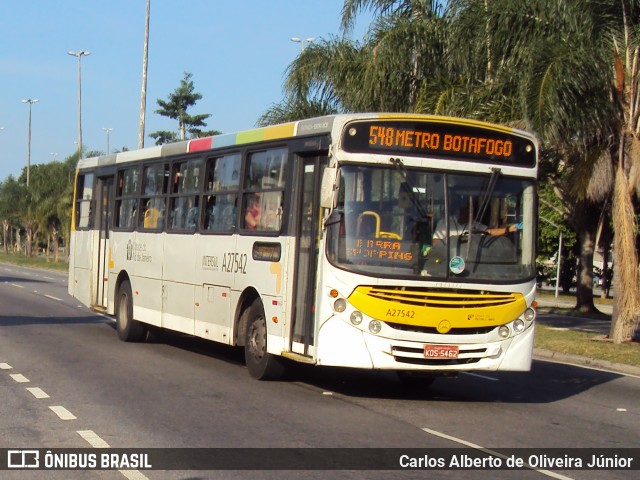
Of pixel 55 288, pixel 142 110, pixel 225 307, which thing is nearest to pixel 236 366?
pixel 225 307

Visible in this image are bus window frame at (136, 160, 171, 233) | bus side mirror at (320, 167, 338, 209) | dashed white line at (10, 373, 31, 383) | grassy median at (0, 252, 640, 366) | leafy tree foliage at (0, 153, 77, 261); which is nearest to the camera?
bus side mirror at (320, 167, 338, 209)

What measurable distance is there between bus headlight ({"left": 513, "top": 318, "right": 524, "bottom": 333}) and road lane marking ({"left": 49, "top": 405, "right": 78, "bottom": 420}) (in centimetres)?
500

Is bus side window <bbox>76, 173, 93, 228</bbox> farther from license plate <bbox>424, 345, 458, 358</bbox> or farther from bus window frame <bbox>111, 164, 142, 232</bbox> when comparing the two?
license plate <bbox>424, 345, 458, 358</bbox>

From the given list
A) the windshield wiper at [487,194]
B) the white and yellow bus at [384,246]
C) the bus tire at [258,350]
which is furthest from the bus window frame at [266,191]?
the windshield wiper at [487,194]

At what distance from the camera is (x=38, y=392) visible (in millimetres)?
11688

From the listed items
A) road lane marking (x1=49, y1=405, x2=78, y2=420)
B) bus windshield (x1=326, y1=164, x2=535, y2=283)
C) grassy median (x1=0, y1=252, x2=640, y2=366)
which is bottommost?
road lane marking (x1=49, y1=405, x2=78, y2=420)

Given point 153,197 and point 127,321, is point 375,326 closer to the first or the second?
point 153,197

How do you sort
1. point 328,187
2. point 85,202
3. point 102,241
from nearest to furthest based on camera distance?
point 328,187, point 102,241, point 85,202

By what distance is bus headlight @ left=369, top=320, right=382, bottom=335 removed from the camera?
11367mm

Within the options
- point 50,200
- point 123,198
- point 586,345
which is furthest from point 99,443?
point 50,200

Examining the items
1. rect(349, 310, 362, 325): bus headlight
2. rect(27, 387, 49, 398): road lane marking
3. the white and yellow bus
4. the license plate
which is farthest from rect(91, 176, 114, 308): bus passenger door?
the license plate

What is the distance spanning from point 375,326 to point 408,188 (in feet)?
5.08

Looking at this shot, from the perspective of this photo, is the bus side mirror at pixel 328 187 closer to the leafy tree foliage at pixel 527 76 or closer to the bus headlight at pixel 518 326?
the bus headlight at pixel 518 326

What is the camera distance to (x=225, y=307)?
1412 centimetres
